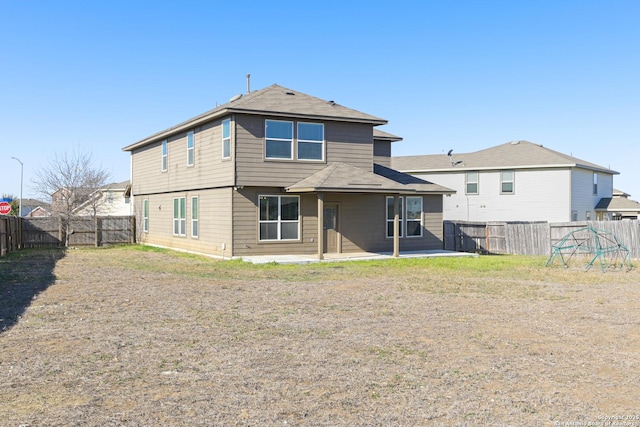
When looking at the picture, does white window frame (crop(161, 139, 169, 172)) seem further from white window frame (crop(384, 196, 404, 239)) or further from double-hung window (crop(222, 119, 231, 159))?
white window frame (crop(384, 196, 404, 239))

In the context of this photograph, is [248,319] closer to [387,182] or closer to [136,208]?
[387,182]

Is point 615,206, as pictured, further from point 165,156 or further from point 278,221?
point 165,156

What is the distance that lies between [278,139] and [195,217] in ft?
18.1

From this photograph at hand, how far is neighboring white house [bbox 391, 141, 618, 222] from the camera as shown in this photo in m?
32.1

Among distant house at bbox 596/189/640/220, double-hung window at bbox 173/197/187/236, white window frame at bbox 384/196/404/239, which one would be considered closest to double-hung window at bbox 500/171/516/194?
distant house at bbox 596/189/640/220

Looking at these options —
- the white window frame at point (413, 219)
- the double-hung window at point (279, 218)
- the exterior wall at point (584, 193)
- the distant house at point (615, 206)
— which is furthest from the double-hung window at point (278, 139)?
the distant house at point (615, 206)

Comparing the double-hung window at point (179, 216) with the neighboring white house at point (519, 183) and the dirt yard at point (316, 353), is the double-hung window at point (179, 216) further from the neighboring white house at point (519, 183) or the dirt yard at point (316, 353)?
the neighboring white house at point (519, 183)

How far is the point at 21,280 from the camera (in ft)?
48.6

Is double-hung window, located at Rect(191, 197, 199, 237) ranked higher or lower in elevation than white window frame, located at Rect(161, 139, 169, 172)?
lower

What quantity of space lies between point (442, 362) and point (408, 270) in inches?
423

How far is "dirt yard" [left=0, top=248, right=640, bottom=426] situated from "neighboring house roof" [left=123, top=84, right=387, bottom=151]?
829cm

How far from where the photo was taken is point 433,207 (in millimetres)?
25625

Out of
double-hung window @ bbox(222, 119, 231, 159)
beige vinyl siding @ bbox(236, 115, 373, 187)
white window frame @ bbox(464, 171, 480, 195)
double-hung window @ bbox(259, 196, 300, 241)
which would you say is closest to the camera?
beige vinyl siding @ bbox(236, 115, 373, 187)

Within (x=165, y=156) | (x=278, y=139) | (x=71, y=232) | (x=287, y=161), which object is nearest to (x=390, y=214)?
(x=287, y=161)
